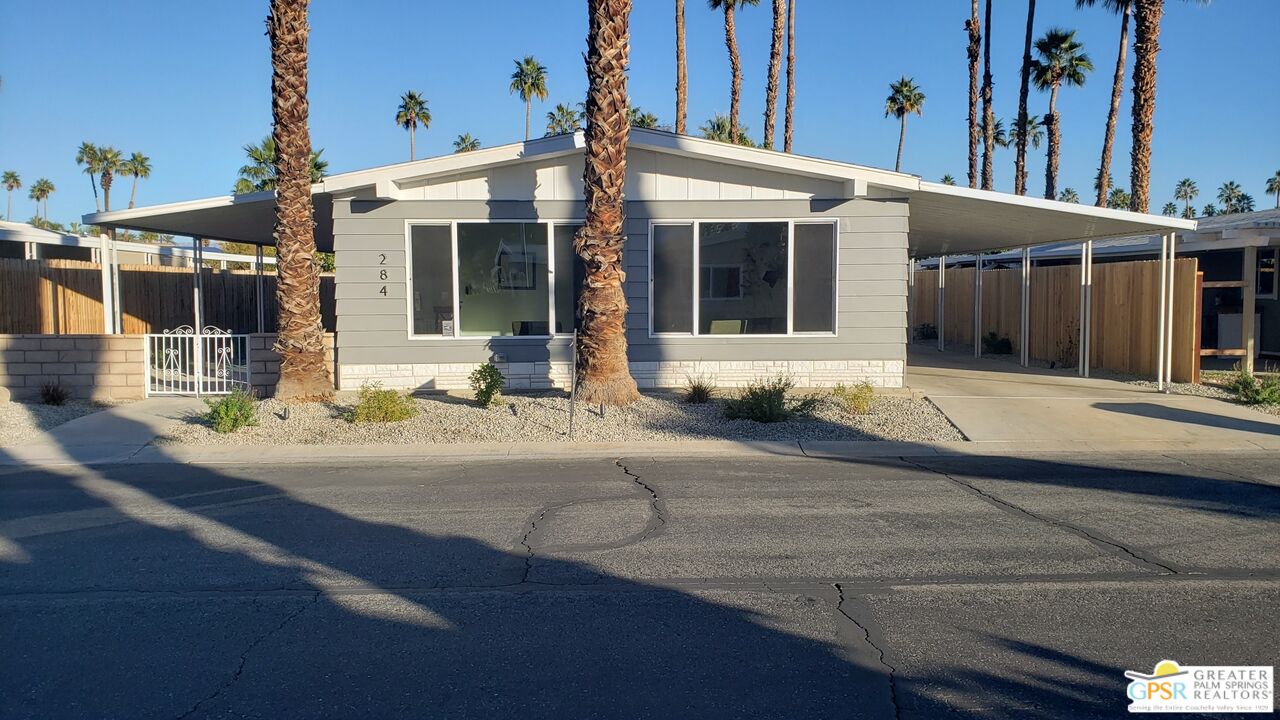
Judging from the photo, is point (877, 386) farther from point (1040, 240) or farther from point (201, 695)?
point (201, 695)

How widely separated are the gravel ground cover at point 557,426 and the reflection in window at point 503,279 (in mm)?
2335

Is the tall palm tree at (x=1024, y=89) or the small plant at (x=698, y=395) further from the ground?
the tall palm tree at (x=1024, y=89)

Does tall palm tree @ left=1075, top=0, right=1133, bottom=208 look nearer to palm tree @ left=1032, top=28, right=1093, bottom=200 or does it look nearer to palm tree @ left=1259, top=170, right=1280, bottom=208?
palm tree @ left=1032, top=28, right=1093, bottom=200

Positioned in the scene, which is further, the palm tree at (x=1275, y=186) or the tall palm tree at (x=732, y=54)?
the palm tree at (x=1275, y=186)

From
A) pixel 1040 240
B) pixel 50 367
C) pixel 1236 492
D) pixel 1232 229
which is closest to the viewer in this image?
pixel 1236 492

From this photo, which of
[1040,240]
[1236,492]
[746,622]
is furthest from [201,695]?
[1040,240]

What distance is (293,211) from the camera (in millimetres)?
13664

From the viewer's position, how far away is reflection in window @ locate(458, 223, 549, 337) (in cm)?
1539

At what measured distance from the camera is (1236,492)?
8.82 metres

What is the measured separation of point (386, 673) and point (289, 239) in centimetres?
1031

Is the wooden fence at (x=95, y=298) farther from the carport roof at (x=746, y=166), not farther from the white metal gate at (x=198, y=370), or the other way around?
the carport roof at (x=746, y=166)

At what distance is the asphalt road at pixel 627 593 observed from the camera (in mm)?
4535

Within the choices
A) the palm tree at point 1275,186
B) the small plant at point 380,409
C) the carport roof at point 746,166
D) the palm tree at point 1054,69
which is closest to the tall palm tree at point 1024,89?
the palm tree at point 1054,69

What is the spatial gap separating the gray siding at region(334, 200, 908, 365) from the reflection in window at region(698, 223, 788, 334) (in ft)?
0.71
